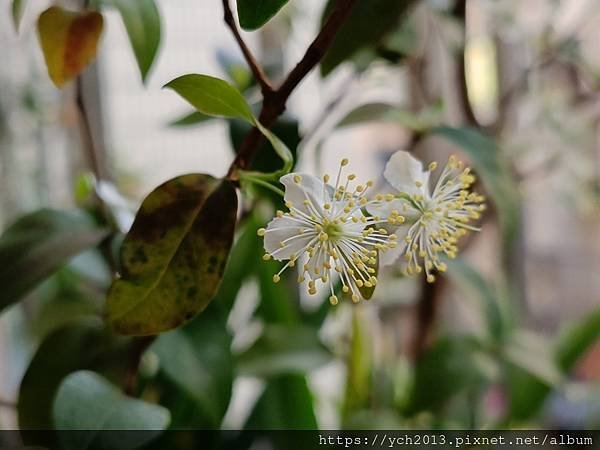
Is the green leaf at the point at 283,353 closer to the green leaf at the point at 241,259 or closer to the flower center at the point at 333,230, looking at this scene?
the green leaf at the point at 241,259

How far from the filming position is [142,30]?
454mm

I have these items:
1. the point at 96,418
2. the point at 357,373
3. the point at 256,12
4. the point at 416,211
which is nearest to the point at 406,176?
the point at 416,211

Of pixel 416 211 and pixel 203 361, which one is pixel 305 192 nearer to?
pixel 416 211

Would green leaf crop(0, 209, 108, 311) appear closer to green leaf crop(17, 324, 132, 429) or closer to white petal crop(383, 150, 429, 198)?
green leaf crop(17, 324, 132, 429)

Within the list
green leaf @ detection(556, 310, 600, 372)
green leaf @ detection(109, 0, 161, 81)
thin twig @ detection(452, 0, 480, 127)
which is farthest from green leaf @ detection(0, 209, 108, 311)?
green leaf @ detection(556, 310, 600, 372)

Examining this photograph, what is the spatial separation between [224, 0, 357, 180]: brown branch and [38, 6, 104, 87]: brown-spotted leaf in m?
0.15

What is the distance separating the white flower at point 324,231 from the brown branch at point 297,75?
49 mm

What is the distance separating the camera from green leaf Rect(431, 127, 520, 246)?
0.50m

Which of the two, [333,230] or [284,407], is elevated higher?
[333,230]

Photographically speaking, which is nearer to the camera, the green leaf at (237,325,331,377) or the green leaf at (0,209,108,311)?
the green leaf at (0,209,108,311)

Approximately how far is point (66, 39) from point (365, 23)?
0.21 m

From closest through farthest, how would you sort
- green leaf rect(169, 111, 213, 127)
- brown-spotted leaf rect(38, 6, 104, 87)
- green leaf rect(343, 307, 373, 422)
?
brown-spotted leaf rect(38, 6, 104, 87)
green leaf rect(169, 111, 213, 127)
green leaf rect(343, 307, 373, 422)

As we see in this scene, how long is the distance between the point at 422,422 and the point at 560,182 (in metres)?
0.36

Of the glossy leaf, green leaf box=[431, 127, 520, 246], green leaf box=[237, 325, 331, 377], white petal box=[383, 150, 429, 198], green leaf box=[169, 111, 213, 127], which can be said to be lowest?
green leaf box=[237, 325, 331, 377]
